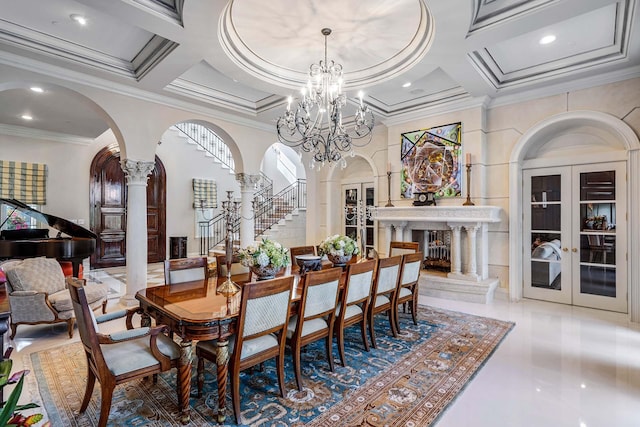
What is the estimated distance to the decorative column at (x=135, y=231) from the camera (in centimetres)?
460

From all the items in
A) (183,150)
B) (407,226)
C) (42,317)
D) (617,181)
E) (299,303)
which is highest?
(183,150)

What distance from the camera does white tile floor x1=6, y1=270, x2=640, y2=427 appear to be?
7.18 feet

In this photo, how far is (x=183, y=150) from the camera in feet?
29.3

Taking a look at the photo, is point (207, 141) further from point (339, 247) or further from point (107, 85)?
point (339, 247)

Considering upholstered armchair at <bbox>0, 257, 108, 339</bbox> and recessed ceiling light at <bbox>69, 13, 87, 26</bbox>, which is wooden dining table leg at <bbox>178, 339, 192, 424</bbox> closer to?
upholstered armchair at <bbox>0, 257, 108, 339</bbox>

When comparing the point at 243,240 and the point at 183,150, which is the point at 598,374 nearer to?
the point at 243,240

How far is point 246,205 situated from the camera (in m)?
6.14

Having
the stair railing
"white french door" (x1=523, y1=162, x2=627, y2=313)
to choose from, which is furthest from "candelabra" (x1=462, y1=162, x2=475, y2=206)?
the stair railing

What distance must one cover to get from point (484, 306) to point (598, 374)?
75.6 inches

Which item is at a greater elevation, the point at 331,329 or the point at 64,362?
the point at 331,329

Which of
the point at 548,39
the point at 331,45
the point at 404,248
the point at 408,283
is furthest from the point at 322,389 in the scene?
the point at 548,39

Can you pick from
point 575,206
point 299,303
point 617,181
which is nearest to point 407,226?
point 575,206


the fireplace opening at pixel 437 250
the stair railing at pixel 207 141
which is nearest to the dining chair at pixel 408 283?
the fireplace opening at pixel 437 250

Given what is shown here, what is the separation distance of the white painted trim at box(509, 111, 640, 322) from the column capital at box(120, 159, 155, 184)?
18.1 feet
